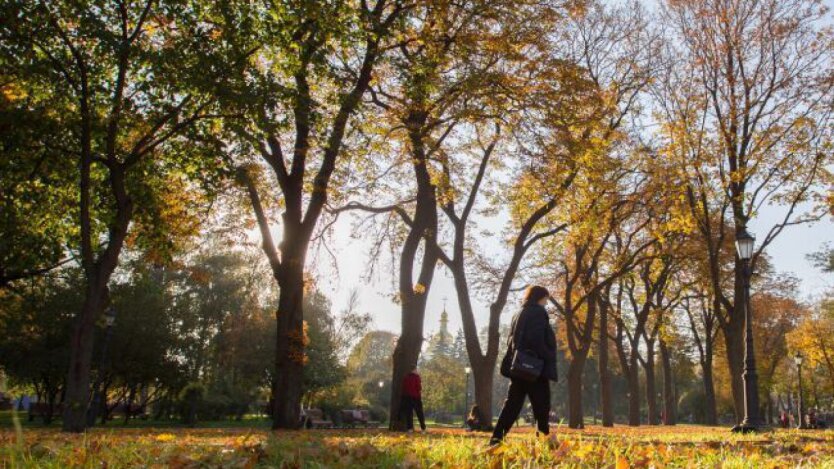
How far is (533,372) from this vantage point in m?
6.95

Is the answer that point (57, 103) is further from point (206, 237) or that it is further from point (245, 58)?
point (206, 237)

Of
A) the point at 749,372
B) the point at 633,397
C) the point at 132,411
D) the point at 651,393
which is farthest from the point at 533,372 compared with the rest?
the point at 132,411

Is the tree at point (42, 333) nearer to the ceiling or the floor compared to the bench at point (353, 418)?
nearer to the ceiling

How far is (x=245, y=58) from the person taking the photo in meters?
13.6

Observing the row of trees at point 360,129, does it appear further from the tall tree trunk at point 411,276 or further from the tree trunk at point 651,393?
the tree trunk at point 651,393

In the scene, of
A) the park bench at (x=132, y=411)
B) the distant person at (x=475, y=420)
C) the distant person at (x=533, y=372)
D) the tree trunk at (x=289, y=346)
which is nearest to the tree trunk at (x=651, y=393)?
the distant person at (x=475, y=420)

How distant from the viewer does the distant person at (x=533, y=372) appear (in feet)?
23.0

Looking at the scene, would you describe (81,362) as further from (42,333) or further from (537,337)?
(42,333)

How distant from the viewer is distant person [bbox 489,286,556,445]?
7004 mm

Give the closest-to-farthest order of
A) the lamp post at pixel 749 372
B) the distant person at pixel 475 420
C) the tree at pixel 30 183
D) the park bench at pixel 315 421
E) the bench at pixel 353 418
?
the tree at pixel 30 183
the lamp post at pixel 749 372
the distant person at pixel 475 420
the park bench at pixel 315 421
the bench at pixel 353 418

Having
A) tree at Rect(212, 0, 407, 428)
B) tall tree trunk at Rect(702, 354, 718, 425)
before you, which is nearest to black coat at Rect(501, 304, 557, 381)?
tree at Rect(212, 0, 407, 428)

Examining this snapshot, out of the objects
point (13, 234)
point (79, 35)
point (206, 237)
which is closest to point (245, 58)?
point (79, 35)

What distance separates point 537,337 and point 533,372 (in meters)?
0.40

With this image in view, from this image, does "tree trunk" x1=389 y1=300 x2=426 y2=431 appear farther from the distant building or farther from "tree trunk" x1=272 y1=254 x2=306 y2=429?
the distant building
